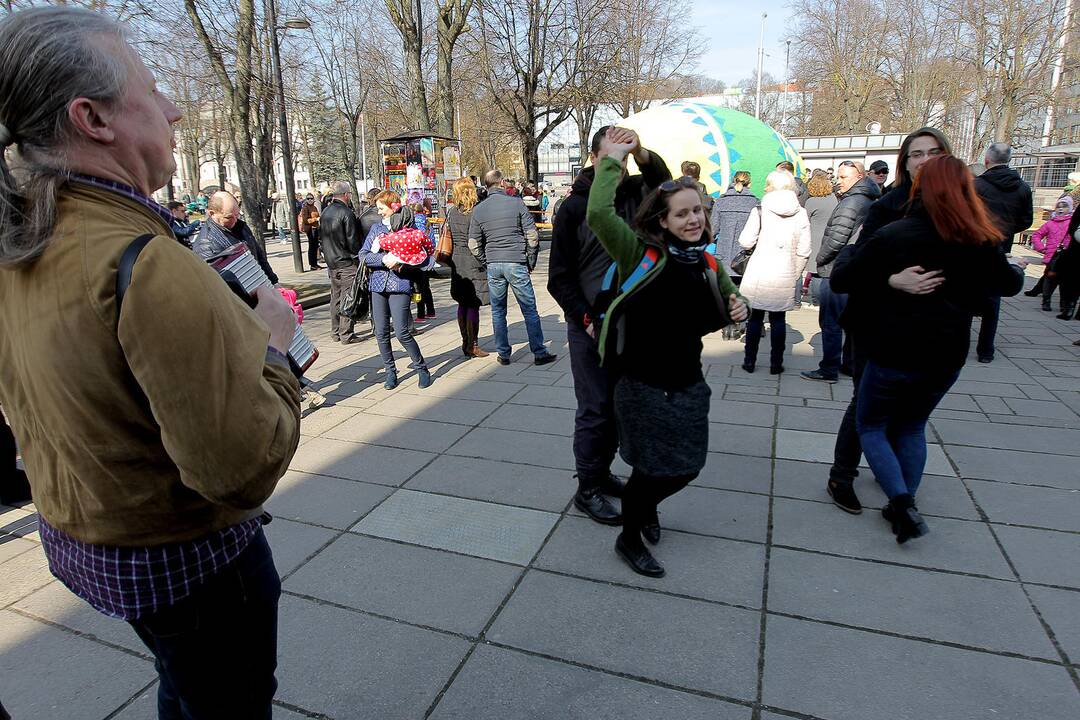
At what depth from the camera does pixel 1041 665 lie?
2346 mm

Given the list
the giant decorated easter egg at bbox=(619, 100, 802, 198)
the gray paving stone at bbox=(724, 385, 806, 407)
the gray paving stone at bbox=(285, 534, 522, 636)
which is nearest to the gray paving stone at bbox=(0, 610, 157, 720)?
the gray paving stone at bbox=(285, 534, 522, 636)

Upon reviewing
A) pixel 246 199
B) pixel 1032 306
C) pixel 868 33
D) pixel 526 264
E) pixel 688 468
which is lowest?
pixel 1032 306

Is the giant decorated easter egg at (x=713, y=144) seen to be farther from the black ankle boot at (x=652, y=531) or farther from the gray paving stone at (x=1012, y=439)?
the black ankle boot at (x=652, y=531)

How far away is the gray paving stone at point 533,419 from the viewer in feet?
16.0

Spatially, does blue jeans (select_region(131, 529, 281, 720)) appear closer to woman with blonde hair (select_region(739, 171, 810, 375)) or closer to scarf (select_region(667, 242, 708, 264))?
scarf (select_region(667, 242, 708, 264))

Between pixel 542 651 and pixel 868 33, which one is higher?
pixel 868 33

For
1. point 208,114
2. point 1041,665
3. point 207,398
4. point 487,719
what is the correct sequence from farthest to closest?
1. point 208,114
2. point 1041,665
3. point 487,719
4. point 207,398

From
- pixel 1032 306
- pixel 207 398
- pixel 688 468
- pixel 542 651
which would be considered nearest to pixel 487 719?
pixel 542 651

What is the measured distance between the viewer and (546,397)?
565cm

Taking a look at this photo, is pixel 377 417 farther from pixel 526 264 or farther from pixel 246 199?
pixel 246 199

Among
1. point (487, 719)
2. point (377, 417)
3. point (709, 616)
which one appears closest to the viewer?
point (487, 719)

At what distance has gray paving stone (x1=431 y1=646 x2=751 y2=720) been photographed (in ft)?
7.21

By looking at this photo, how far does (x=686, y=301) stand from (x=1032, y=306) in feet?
31.4

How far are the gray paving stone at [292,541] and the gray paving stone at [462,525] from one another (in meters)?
0.20
